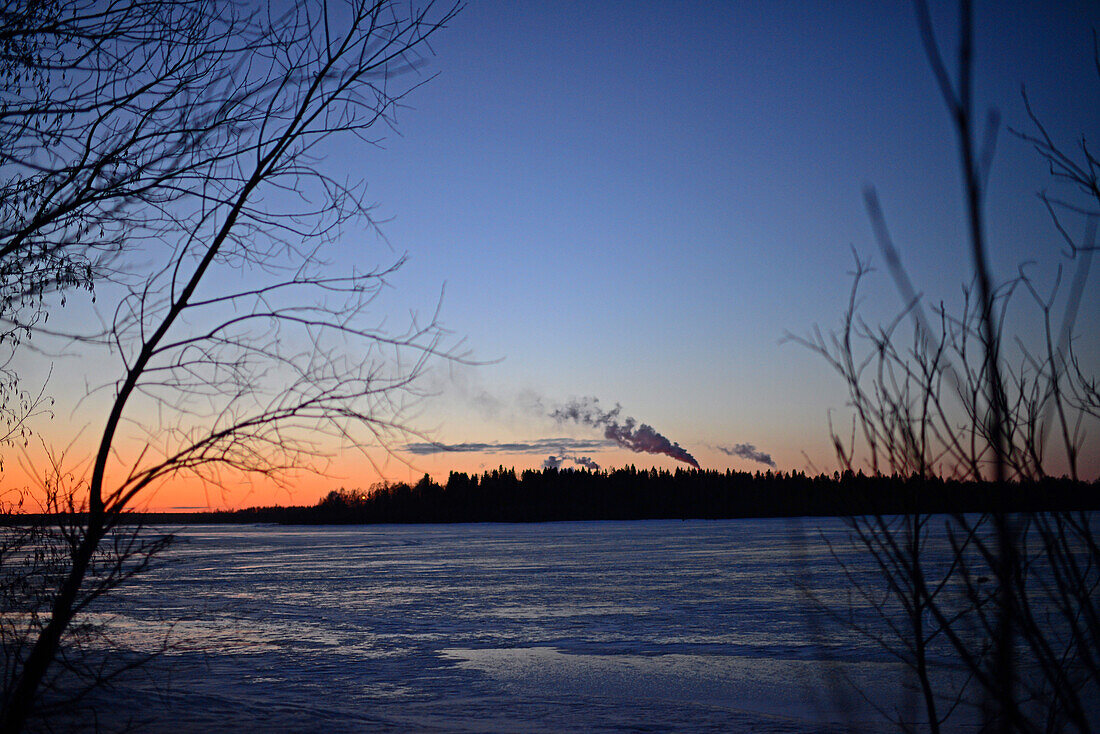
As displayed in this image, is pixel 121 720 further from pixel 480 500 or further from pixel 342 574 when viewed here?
pixel 480 500

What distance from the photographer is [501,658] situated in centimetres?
943

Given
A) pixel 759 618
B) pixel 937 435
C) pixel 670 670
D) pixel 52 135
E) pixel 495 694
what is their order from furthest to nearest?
pixel 759 618, pixel 670 670, pixel 495 694, pixel 52 135, pixel 937 435

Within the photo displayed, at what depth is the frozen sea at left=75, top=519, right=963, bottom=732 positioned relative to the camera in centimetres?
664

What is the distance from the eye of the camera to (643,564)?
2470 centimetres

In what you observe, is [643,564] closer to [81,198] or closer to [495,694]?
[495,694]

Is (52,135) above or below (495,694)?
above

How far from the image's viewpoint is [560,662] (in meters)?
9.17

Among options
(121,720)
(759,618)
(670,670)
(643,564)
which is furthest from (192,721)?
(643,564)

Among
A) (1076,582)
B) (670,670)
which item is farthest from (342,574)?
(1076,582)

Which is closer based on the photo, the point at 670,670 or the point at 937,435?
the point at 937,435

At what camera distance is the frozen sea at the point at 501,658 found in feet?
21.8

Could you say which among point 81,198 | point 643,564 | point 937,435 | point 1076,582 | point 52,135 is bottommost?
point 643,564

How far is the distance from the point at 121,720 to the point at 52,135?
4915 millimetres

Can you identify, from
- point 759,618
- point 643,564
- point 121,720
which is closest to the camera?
point 121,720
